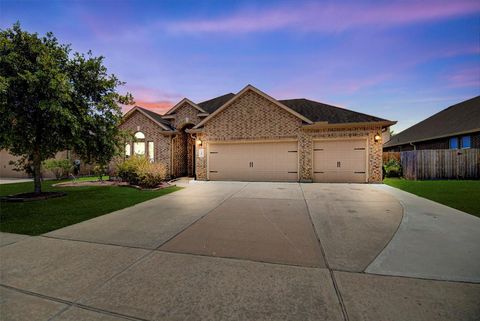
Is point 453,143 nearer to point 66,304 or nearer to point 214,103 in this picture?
point 214,103

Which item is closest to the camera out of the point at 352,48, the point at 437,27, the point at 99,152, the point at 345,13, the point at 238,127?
the point at 345,13

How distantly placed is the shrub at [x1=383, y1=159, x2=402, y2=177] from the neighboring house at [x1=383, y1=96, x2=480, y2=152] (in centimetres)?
545

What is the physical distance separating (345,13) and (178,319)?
10.3 meters

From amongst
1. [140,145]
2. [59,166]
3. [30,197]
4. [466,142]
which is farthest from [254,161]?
[466,142]

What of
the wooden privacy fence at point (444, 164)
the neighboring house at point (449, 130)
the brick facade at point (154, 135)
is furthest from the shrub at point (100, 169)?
the neighboring house at point (449, 130)

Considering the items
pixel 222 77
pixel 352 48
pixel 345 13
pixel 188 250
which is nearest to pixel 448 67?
pixel 352 48

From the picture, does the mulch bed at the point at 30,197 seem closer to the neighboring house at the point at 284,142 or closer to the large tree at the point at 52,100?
the large tree at the point at 52,100

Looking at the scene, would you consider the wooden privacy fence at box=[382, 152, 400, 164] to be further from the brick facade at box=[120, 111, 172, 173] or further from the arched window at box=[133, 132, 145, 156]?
the arched window at box=[133, 132, 145, 156]

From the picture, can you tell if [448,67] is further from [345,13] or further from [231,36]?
[231,36]

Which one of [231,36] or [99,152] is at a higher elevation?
[231,36]

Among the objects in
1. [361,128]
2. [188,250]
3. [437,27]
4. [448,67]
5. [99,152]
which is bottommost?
[188,250]

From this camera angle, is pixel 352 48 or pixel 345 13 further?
pixel 352 48

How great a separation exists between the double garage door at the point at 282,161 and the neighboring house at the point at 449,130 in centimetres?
1009

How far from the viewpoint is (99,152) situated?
8.52 m
